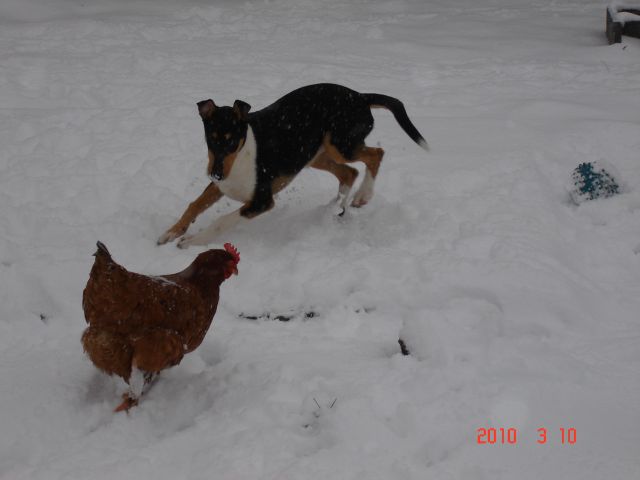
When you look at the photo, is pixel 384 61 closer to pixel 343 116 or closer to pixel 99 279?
pixel 343 116

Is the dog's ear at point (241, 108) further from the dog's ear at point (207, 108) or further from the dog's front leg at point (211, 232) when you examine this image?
the dog's front leg at point (211, 232)

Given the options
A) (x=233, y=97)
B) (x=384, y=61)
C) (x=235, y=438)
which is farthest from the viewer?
(x=384, y=61)

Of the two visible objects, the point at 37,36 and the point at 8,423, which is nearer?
the point at 8,423

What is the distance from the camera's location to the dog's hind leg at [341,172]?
5129 millimetres

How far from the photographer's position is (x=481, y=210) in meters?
4.79

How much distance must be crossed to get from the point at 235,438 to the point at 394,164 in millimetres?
3265

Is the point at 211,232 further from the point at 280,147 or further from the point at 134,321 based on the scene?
the point at 134,321

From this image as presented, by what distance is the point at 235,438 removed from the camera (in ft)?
9.26

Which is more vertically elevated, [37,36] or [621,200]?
[37,36]

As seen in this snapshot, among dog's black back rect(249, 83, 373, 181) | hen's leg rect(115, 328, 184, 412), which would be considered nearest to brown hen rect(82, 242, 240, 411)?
hen's leg rect(115, 328, 184, 412)

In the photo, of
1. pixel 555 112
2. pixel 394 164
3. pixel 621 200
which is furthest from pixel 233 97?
pixel 621 200

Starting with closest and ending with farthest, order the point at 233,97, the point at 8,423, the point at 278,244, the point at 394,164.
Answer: the point at 8,423, the point at 278,244, the point at 394,164, the point at 233,97

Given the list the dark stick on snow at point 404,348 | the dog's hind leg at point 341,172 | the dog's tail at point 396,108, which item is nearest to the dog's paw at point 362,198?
the dog's hind leg at point 341,172

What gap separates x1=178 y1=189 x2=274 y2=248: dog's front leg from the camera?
4.60 m
